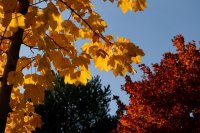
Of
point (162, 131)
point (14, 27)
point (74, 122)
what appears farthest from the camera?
point (74, 122)

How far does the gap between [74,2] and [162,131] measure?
941 cm

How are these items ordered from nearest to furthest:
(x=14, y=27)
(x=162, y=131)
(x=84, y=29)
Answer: (x=14, y=27) → (x=84, y=29) → (x=162, y=131)

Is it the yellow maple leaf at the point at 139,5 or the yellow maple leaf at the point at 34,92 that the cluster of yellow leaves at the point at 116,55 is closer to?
the yellow maple leaf at the point at 139,5

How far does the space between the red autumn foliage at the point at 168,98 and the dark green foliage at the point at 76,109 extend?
37.6 feet

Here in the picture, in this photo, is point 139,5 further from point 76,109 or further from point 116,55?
point 76,109

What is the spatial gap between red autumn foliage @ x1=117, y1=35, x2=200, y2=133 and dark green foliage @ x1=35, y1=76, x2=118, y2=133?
11.5 meters

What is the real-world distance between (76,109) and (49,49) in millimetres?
24115

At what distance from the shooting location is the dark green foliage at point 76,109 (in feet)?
85.4

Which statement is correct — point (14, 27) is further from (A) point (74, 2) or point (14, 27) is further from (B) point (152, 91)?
(B) point (152, 91)

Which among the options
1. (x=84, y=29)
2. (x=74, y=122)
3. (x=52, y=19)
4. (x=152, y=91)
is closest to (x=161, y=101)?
(x=152, y=91)

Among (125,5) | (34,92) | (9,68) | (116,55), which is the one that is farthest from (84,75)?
(125,5)

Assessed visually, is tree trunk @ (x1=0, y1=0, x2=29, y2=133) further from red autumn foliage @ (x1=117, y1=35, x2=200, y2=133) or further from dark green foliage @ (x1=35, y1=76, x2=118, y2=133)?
dark green foliage @ (x1=35, y1=76, x2=118, y2=133)

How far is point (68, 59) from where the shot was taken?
4160 millimetres

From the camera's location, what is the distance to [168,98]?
1370 cm
